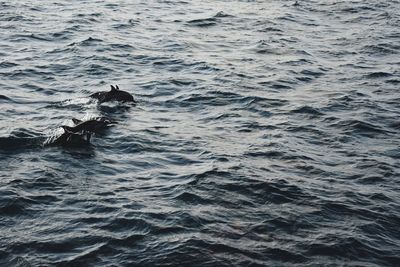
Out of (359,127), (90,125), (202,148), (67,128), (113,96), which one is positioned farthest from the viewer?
(113,96)

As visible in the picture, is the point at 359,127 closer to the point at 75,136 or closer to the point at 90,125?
the point at 90,125

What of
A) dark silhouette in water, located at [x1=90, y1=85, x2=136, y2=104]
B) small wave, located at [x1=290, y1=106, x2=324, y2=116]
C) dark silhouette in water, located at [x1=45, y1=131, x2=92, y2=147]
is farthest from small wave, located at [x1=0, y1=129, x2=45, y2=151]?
small wave, located at [x1=290, y1=106, x2=324, y2=116]

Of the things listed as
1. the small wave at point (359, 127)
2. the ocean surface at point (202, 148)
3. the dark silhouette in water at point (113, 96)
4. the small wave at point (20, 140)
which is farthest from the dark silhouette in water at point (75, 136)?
the small wave at point (359, 127)

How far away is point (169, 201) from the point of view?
12.3 m

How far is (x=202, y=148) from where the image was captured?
15.2m

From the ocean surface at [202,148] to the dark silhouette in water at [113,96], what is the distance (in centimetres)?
33

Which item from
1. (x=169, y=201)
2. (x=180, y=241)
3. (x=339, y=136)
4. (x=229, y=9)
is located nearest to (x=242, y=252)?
(x=180, y=241)

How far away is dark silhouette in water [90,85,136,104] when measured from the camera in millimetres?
18062

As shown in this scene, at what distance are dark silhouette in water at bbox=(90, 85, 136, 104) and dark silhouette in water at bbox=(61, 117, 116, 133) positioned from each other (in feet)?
4.74

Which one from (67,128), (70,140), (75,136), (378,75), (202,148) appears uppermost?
(67,128)

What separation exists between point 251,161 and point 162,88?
667 centimetres

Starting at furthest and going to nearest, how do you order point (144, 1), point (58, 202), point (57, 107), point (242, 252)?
1. point (144, 1)
2. point (57, 107)
3. point (58, 202)
4. point (242, 252)

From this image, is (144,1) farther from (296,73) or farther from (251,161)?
(251,161)

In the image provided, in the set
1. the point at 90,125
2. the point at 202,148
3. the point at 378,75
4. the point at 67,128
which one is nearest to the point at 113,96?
the point at 90,125
